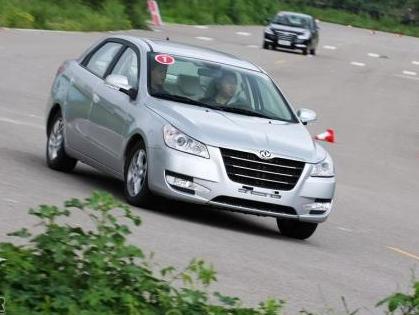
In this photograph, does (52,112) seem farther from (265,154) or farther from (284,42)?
(284,42)

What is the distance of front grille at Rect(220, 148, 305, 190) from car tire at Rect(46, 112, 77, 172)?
2721mm

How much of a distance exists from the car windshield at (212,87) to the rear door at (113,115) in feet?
0.82

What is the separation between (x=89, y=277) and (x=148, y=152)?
570 centimetres

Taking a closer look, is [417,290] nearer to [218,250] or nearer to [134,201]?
[218,250]

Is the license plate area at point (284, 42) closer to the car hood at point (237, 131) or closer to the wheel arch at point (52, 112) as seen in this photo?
the wheel arch at point (52, 112)

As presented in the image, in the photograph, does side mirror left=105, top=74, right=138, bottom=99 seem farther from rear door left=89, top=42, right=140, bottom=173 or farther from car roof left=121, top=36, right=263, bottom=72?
car roof left=121, top=36, right=263, bottom=72

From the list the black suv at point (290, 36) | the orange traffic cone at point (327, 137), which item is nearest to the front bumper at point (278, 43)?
the black suv at point (290, 36)

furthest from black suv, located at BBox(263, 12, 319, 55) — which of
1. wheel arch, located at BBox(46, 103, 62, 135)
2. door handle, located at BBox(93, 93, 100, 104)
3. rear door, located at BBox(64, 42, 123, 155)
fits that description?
door handle, located at BBox(93, 93, 100, 104)

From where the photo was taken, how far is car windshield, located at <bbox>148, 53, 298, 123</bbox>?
14.1 meters

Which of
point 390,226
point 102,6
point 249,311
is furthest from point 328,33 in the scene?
point 249,311

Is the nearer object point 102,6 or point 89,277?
point 89,277

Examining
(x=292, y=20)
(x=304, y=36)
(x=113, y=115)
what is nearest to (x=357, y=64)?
(x=304, y=36)

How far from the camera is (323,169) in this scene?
13.6 meters

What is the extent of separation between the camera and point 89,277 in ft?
24.7
